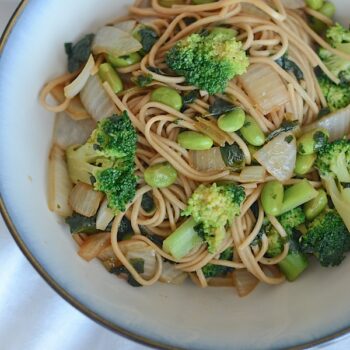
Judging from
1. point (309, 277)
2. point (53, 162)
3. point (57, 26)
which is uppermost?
point (57, 26)

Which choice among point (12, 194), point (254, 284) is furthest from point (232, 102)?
point (12, 194)

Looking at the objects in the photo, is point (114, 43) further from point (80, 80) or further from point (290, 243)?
point (290, 243)

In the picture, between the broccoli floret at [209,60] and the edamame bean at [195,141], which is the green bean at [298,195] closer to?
the edamame bean at [195,141]

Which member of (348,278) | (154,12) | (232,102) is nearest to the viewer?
(348,278)

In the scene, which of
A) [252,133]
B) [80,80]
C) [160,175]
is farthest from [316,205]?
[80,80]

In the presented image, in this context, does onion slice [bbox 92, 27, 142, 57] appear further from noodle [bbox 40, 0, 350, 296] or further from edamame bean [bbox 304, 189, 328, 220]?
edamame bean [bbox 304, 189, 328, 220]

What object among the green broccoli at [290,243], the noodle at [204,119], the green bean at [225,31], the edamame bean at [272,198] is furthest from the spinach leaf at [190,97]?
the green broccoli at [290,243]

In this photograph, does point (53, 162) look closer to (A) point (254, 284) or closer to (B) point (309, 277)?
(A) point (254, 284)

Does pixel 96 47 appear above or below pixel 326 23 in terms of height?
above
